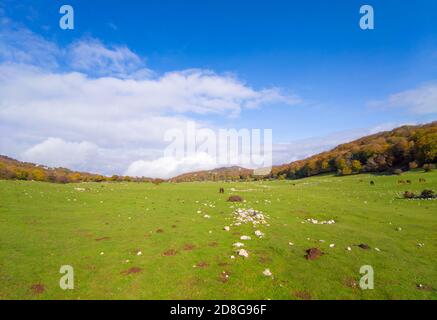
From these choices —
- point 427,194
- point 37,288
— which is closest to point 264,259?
point 37,288

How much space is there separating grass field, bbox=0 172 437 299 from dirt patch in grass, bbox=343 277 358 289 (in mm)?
60

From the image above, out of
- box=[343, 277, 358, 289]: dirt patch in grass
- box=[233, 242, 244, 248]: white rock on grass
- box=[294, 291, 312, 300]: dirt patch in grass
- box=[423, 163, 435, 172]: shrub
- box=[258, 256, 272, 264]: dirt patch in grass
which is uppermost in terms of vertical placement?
box=[423, 163, 435, 172]: shrub

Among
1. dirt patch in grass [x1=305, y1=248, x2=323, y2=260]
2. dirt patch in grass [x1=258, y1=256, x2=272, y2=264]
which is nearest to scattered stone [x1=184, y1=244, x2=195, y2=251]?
dirt patch in grass [x1=258, y1=256, x2=272, y2=264]

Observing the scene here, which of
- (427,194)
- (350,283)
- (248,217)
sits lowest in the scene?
(350,283)

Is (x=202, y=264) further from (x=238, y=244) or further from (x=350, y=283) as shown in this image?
(x=350, y=283)

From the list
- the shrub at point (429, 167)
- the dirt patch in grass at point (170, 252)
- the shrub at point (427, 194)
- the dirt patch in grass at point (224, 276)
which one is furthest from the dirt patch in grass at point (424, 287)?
the shrub at point (429, 167)

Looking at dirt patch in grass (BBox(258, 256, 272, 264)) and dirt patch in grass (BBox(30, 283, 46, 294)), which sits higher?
dirt patch in grass (BBox(30, 283, 46, 294))

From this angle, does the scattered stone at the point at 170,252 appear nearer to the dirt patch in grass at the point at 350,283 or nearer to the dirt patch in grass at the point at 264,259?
the dirt patch in grass at the point at 264,259

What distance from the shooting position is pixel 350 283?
13500mm

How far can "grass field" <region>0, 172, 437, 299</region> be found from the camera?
12.6 metres

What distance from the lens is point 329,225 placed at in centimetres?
2497

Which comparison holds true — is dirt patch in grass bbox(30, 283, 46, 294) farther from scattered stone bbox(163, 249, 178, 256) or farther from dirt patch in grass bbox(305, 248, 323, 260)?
dirt patch in grass bbox(305, 248, 323, 260)

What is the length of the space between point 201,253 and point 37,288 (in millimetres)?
9236
